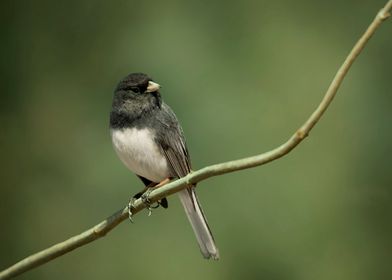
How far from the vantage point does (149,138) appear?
2615mm

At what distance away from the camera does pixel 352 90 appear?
4590 mm

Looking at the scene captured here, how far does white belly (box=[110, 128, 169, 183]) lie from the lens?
101 inches

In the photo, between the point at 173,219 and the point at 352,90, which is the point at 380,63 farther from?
the point at 173,219

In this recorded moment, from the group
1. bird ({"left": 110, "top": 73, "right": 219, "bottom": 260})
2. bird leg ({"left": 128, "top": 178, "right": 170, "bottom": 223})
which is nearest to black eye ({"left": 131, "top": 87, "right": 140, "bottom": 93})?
bird ({"left": 110, "top": 73, "right": 219, "bottom": 260})

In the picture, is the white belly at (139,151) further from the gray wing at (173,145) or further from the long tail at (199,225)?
the long tail at (199,225)

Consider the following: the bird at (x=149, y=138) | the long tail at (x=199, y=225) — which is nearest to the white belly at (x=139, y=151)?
the bird at (x=149, y=138)

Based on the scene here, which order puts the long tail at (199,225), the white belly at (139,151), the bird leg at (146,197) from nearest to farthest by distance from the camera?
the bird leg at (146,197) → the long tail at (199,225) → the white belly at (139,151)

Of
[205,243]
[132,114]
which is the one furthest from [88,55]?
[205,243]

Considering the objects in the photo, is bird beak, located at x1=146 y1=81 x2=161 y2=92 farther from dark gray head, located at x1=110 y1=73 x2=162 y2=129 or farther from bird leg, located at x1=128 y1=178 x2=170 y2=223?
bird leg, located at x1=128 y1=178 x2=170 y2=223

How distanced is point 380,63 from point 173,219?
2.07 m

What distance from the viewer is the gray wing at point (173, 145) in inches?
105

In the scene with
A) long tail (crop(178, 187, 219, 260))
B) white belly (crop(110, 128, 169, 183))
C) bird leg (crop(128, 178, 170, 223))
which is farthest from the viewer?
white belly (crop(110, 128, 169, 183))

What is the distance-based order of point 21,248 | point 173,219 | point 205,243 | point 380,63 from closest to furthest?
point 205,243
point 173,219
point 21,248
point 380,63

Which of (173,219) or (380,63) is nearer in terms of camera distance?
(173,219)
